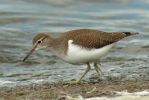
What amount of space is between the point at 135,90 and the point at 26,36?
282 inches

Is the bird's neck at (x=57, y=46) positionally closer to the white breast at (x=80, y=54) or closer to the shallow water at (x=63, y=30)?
the white breast at (x=80, y=54)

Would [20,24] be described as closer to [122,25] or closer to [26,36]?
[26,36]

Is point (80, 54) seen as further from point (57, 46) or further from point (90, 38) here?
point (57, 46)

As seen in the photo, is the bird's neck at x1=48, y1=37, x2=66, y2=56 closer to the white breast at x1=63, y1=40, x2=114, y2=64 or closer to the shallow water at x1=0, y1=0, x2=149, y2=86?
the white breast at x1=63, y1=40, x2=114, y2=64

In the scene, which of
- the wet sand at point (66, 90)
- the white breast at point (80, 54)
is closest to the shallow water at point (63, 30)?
the wet sand at point (66, 90)

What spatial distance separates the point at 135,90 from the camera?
25.8 feet

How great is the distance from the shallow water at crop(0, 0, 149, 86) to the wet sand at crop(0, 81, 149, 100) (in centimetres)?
61

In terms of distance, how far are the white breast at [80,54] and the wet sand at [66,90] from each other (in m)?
0.47

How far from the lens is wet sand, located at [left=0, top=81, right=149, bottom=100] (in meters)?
7.61

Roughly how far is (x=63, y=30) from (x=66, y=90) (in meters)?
7.29

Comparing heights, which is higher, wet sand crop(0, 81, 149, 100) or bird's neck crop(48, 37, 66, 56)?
bird's neck crop(48, 37, 66, 56)

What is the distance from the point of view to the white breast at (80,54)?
28.5ft

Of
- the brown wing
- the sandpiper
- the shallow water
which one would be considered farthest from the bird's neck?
the shallow water

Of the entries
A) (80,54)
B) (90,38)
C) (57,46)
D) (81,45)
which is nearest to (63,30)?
(57,46)
